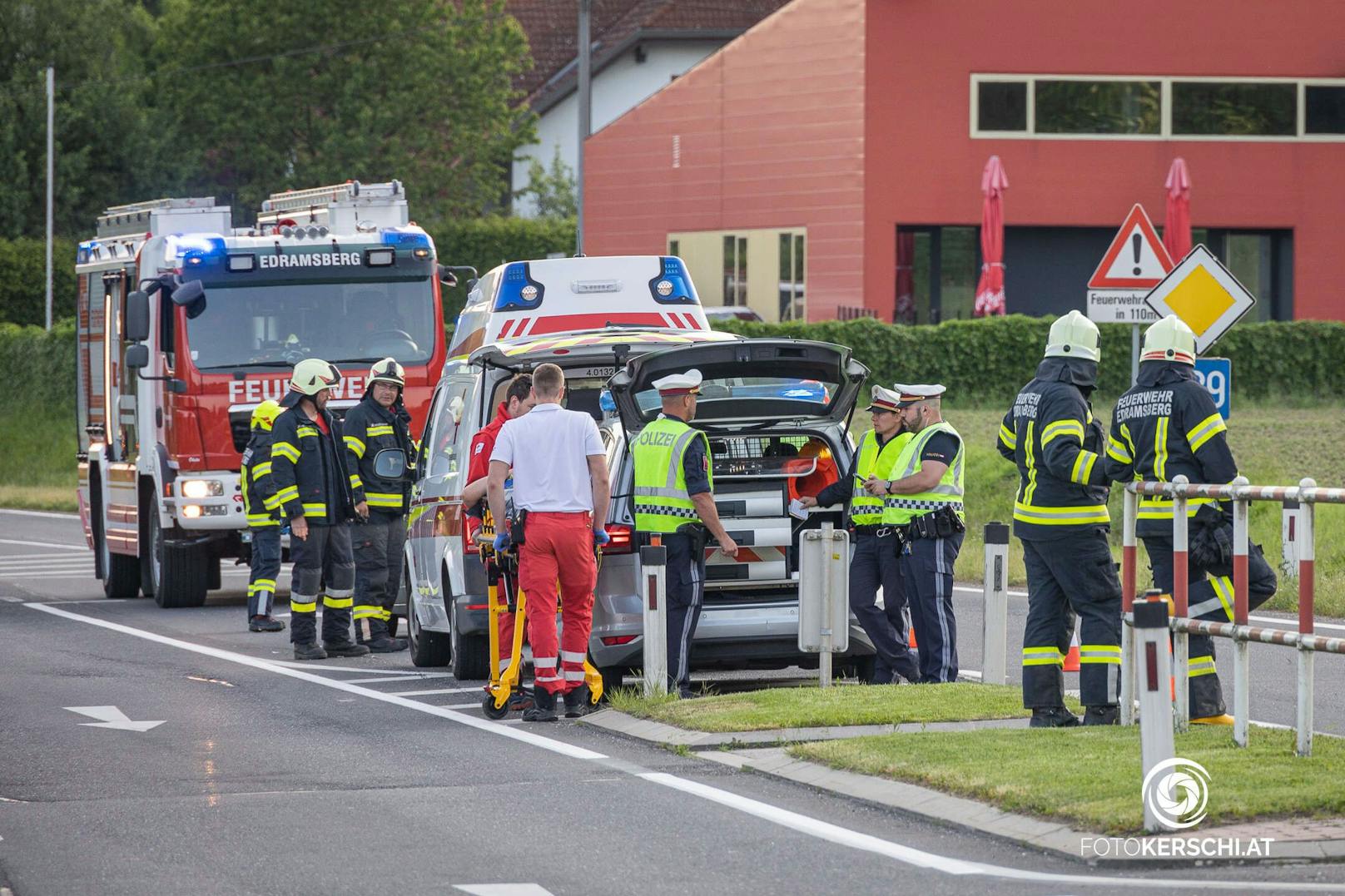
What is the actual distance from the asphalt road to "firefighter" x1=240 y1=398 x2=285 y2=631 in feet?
10.7

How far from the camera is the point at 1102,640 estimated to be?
409 inches

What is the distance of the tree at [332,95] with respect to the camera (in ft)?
203

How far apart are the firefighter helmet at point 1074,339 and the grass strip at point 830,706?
182 cm

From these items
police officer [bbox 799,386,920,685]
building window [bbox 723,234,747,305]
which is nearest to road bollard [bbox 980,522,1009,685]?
police officer [bbox 799,386,920,685]

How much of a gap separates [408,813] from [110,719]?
3.67 m

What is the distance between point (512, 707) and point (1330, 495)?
470 cm

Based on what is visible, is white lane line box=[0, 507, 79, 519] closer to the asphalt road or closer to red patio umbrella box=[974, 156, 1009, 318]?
red patio umbrella box=[974, 156, 1009, 318]

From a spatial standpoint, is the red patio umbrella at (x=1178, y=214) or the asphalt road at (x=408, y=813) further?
the red patio umbrella at (x=1178, y=214)

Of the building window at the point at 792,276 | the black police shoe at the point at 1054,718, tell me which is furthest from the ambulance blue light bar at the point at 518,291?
the building window at the point at 792,276

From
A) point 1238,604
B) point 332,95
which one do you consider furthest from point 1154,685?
point 332,95

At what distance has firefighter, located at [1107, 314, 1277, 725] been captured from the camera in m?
10.1

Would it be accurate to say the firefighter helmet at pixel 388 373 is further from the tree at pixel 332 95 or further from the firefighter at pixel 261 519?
the tree at pixel 332 95

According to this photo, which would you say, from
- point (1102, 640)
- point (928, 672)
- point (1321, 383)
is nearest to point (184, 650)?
point (928, 672)

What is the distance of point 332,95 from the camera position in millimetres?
62938
